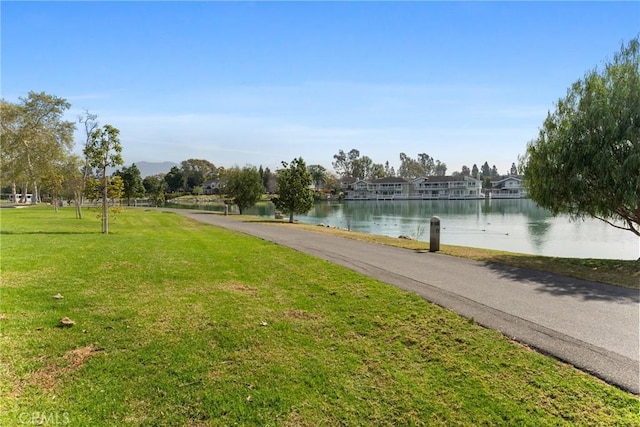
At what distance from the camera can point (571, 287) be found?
25.4 feet

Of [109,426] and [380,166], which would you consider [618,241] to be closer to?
[109,426]

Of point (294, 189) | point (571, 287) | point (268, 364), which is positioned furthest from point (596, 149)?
point (294, 189)

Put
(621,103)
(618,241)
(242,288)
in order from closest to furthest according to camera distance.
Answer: (242,288) < (621,103) < (618,241)

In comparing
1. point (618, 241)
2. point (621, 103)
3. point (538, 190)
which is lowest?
point (618, 241)

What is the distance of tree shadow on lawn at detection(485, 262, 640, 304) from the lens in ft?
22.9

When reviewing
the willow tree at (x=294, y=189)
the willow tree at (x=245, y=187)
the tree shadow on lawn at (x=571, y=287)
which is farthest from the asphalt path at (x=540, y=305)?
the willow tree at (x=245, y=187)

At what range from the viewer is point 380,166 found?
15925cm

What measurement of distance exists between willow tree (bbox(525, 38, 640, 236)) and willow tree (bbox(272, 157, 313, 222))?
22.6 meters

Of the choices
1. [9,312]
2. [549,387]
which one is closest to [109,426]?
[9,312]

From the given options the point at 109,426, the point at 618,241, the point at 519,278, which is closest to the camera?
→ the point at 109,426

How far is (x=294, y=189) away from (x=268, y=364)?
30.4 meters

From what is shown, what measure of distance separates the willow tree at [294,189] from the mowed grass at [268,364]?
27237 mm

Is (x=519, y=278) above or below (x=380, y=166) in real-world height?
below

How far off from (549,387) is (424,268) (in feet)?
19.2
